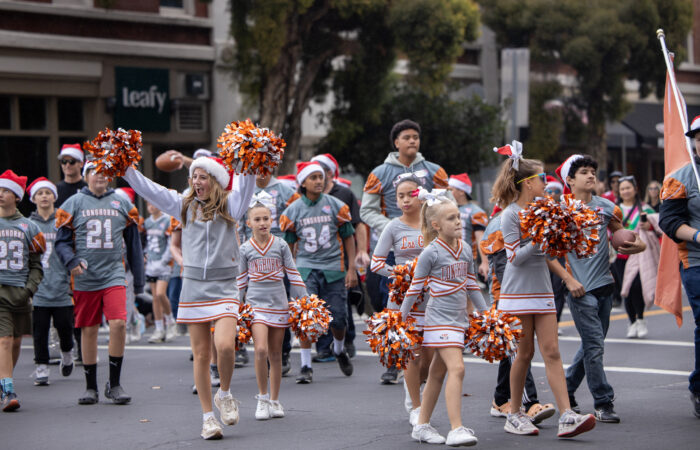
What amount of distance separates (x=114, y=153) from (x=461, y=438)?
304 cm

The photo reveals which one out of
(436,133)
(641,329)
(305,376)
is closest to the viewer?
(305,376)

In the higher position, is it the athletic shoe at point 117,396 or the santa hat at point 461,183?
the santa hat at point 461,183

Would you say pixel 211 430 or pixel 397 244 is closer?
pixel 211 430

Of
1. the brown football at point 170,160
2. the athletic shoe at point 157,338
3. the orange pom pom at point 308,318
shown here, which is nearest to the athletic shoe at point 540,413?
the orange pom pom at point 308,318

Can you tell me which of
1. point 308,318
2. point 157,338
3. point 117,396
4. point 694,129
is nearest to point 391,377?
point 308,318

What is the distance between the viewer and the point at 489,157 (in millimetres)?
25391

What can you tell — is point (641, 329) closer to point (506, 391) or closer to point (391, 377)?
point (391, 377)

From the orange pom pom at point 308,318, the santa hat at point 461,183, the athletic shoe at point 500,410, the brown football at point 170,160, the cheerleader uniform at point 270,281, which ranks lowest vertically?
the athletic shoe at point 500,410

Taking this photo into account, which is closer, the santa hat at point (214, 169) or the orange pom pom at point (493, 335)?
the orange pom pom at point (493, 335)

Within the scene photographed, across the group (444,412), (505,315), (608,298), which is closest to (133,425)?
(444,412)

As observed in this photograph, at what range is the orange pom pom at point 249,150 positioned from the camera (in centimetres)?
670

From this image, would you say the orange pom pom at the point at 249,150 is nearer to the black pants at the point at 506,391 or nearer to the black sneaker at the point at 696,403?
the black pants at the point at 506,391

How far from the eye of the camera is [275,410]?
25.7ft

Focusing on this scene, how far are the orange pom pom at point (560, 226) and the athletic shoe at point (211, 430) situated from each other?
251 cm
